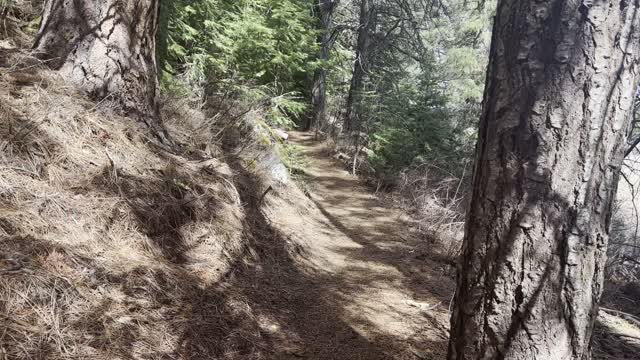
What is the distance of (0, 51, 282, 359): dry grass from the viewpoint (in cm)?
214

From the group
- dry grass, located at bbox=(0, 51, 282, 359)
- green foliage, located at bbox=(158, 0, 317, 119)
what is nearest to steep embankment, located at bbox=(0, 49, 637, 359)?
dry grass, located at bbox=(0, 51, 282, 359)

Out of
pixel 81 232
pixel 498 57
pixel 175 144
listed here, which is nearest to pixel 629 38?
pixel 498 57

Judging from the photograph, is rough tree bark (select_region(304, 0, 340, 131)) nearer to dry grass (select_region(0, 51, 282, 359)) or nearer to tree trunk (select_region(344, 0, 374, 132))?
tree trunk (select_region(344, 0, 374, 132))

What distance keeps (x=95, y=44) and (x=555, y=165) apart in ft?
12.5

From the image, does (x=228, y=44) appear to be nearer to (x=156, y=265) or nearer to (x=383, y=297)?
(x=383, y=297)

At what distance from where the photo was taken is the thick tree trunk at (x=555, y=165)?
5.08 ft

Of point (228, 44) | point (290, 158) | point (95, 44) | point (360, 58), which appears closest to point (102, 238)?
point (95, 44)

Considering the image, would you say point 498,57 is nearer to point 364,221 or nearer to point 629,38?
point 629,38

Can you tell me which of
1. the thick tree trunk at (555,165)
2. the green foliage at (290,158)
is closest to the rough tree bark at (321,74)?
the green foliage at (290,158)

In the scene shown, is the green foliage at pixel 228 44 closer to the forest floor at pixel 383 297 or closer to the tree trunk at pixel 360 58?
the forest floor at pixel 383 297

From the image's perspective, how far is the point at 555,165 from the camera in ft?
5.13

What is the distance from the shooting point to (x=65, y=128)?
329cm

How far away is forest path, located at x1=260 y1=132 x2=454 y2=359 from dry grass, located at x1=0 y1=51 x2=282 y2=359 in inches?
29.8

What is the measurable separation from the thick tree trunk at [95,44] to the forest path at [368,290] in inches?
97.7
